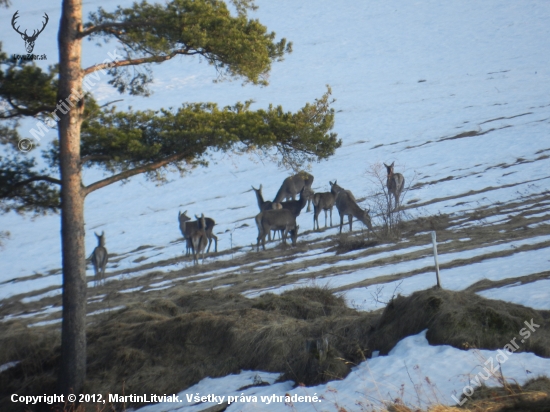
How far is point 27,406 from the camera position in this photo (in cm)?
1027

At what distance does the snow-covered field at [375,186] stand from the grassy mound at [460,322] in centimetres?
26

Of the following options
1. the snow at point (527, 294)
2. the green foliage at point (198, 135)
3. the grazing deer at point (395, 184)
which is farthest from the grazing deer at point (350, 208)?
the green foliage at point (198, 135)

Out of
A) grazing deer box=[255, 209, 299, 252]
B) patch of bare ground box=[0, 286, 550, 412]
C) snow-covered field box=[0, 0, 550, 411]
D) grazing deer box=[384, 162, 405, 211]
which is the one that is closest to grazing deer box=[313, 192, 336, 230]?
snow-covered field box=[0, 0, 550, 411]

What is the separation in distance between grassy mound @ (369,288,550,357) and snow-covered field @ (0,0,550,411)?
264 mm

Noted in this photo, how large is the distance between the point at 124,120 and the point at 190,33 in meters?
2.20

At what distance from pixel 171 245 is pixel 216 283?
31.3 feet

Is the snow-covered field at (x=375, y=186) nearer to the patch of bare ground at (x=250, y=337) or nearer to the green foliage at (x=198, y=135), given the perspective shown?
the patch of bare ground at (x=250, y=337)

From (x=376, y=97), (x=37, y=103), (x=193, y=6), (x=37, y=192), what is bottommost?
(x=37, y=192)

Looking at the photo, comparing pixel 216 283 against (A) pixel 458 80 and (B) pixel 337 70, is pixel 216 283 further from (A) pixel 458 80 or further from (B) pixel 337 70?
(B) pixel 337 70

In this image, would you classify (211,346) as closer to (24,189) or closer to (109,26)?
(24,189)

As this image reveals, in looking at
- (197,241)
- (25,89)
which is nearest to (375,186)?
(197,241)

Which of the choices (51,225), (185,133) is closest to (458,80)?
(51,225)

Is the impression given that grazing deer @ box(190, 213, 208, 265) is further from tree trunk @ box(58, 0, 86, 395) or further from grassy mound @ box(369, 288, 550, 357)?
grassy mound @ box(369, 288, 550, 357)

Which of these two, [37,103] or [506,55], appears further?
[506,55]
